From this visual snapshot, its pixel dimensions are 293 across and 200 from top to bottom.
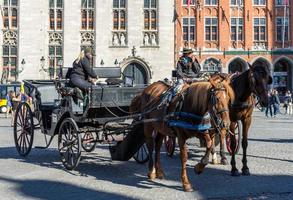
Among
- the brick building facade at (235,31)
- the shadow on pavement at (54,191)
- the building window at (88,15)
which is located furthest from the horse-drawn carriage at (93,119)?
the brick building facade at (235,31)

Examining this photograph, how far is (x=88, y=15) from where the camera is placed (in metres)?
37.1

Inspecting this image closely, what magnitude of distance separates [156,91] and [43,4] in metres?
30.9

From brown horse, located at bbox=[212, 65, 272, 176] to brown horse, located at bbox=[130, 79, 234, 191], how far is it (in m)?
0.22

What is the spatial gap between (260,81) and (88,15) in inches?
1232

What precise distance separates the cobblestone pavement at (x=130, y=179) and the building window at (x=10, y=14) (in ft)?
90.8

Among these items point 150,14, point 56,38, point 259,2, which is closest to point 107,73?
point 56,38

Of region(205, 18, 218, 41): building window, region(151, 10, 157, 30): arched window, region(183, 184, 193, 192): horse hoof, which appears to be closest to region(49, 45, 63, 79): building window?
region(151, 10, 157, 30): arched window

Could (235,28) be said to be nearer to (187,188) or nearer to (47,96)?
(47,96)

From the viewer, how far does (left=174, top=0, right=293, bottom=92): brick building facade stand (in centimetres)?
3956

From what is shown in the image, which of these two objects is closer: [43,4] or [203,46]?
[43,4]

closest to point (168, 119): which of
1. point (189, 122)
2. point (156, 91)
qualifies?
point (189, 122)

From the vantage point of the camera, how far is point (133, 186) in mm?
6938

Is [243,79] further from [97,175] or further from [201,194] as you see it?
[97,175]

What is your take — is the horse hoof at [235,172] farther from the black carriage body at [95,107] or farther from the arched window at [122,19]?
the arched window at [122,19]
